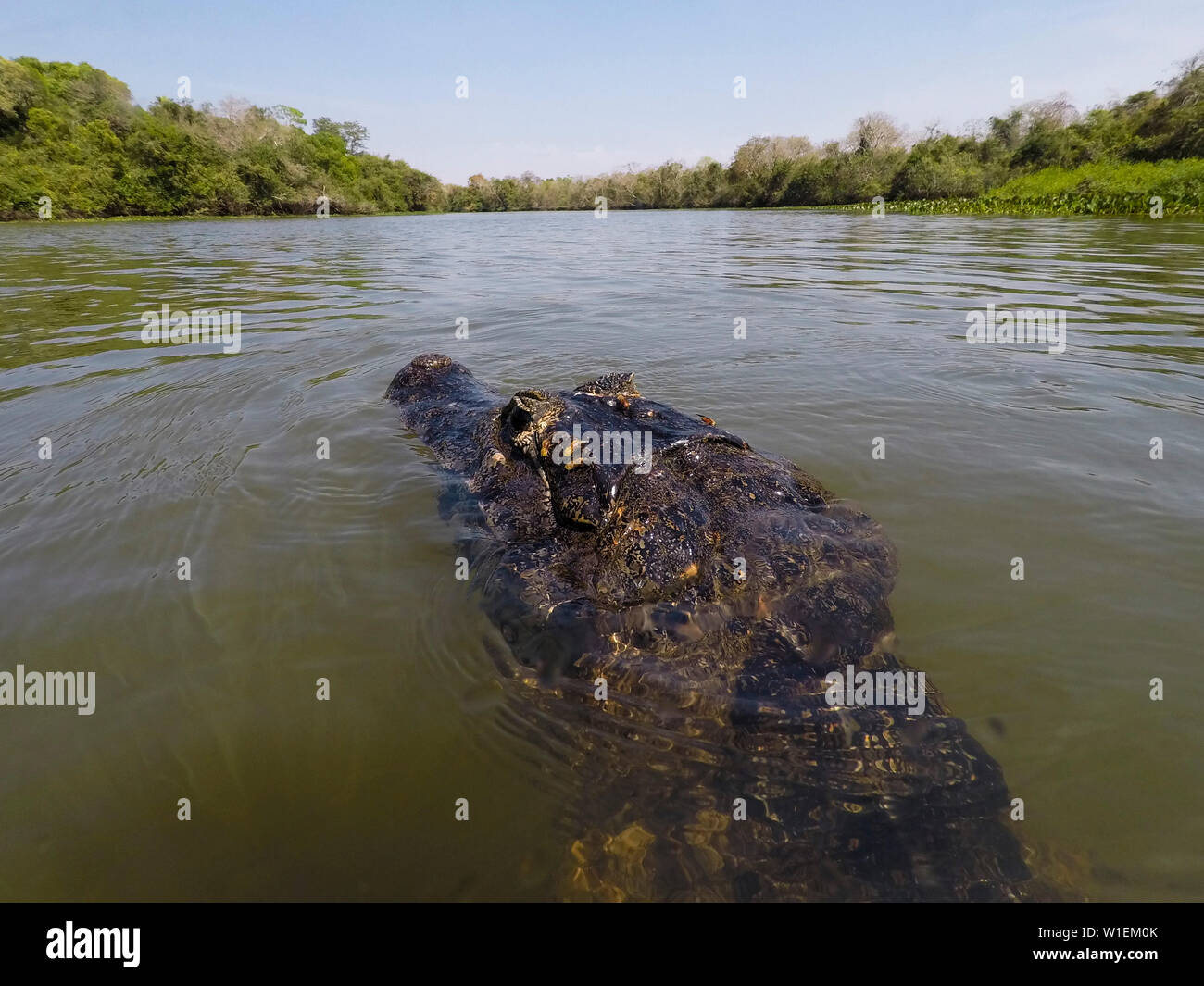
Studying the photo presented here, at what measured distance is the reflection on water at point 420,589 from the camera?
2258 mm

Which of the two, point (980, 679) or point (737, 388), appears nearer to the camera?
point (980, 679)

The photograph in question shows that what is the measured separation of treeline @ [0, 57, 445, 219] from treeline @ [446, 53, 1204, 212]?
28356 mm

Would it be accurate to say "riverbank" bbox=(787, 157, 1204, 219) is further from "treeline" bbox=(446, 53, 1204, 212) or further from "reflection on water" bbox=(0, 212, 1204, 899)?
"reflection on water" bbox=(0, 212, 1204, 899)

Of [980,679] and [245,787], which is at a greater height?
[980,679]

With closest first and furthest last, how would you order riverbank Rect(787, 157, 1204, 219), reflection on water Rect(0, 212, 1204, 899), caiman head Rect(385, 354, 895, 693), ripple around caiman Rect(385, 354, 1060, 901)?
ripple around caiman Rect(385, 354, 1060, 901) < reflection on water Rect(0, 212, 1204, 899) < caiman head Rect(385, 354, 895, 693) < riverbank Rect(787, 157, 1204, 219)

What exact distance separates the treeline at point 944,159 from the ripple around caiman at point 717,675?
31405 millimetres

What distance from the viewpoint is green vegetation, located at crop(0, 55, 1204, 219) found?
33.6 metres

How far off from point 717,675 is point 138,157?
2699 inches

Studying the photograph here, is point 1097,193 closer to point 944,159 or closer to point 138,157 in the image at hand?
point 944,159

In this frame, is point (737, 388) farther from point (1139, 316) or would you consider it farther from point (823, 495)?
point (1139, 316)

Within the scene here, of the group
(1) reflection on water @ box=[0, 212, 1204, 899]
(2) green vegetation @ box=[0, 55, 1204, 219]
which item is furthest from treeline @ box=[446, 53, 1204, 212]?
(1) reflection on water @ box=[0, 212, 1204, 899]

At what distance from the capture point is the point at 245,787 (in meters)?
2.47
